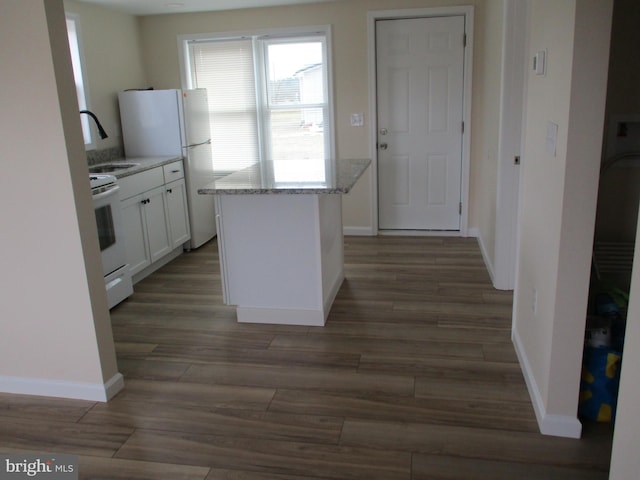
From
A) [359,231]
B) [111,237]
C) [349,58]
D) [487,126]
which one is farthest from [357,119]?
[111,237]

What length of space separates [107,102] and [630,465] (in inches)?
192

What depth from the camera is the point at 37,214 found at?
97.3 inches

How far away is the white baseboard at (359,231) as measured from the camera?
5.55 m

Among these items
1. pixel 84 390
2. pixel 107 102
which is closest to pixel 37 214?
pixel 84 390

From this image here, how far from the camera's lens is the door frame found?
495cm

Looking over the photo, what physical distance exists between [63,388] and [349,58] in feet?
12.6

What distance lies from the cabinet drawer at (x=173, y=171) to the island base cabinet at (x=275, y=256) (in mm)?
1630

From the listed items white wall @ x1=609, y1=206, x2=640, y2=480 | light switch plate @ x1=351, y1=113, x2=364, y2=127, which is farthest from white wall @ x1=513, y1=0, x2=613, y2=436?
light switch plate @ x1=351, y1=113, x2=364, y2=127

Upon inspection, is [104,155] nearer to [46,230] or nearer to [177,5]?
[177,5]

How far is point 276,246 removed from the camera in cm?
337

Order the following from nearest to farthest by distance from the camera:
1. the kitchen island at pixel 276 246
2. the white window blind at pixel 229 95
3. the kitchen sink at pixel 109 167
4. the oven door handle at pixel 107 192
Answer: the kitchen island at pixel 276 246
the oven door handle at pixel 107 192
the kitchen sink at pixel 109 167
the white window blind at pixel 229 95

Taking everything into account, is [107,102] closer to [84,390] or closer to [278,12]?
[278,12]
